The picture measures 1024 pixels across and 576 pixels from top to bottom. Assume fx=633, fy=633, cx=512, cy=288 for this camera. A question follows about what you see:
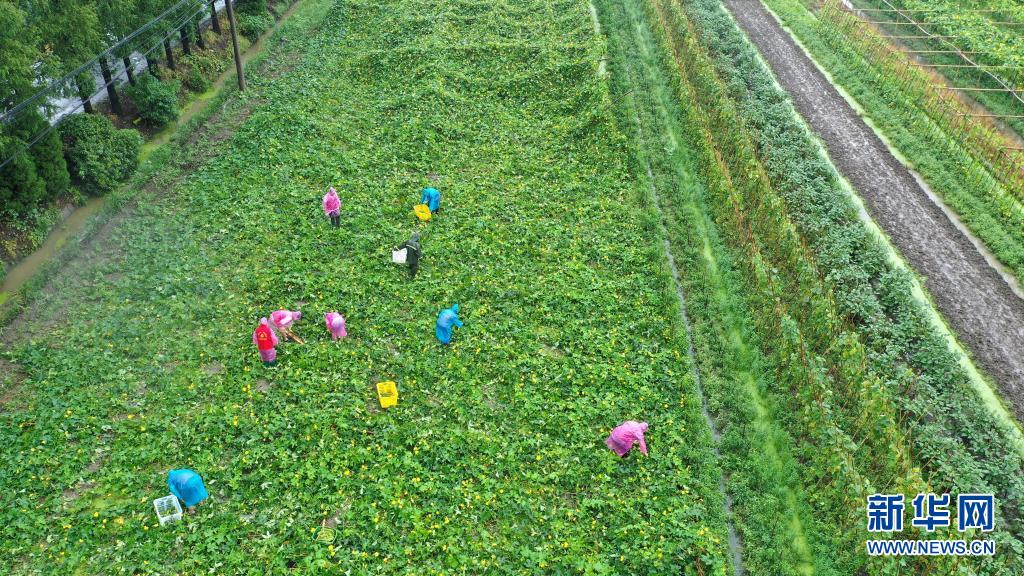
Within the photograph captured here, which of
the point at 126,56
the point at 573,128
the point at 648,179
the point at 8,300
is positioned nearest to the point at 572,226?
the point at 648,179

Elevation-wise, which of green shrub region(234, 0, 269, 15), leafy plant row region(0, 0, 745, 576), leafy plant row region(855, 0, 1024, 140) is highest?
leafy plant row region(855, 0, 1024, 140)

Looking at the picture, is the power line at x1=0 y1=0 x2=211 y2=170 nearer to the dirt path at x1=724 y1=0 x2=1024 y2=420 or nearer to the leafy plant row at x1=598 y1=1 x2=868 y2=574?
the leafy plant row at x1=598 y1=1 x2=868 y2=574

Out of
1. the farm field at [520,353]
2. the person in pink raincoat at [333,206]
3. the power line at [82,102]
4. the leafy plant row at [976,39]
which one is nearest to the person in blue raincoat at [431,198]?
the farm field at [520,353]

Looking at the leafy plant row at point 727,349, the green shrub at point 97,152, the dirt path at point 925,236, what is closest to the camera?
the leafy plant row at point 727,349

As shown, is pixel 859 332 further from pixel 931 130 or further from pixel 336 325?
pixel 931 130

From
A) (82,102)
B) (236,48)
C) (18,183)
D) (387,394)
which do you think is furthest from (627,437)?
(236,48)

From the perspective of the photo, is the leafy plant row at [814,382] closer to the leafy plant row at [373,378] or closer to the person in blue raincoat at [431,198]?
the leafy plant row at [373,378]

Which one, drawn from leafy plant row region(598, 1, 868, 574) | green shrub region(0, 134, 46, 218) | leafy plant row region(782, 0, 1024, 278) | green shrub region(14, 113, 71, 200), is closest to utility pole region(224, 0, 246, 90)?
green shrub region(14, 113, 71, 200)
